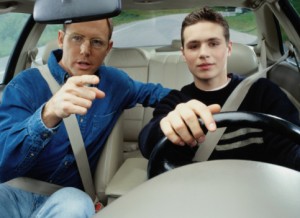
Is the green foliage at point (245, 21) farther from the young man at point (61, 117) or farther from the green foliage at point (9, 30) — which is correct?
the green foliage at point (9, 30)

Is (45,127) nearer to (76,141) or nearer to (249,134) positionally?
(76,141)

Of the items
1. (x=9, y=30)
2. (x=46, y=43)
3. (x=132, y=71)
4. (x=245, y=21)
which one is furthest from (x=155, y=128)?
(x=9, y=30)

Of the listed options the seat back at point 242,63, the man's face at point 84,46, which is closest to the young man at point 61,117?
the man's face at point 84,46

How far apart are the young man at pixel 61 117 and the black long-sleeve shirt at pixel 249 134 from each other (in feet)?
0.76

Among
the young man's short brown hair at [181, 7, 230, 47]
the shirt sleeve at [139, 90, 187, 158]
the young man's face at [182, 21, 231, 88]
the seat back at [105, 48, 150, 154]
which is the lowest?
the seat back at [105, 48, 150, 154]

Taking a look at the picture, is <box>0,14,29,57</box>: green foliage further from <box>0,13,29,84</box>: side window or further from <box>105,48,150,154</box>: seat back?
<box>105,48,150,154</box>: seat back

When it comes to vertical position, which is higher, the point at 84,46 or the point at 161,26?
the point at 84,46

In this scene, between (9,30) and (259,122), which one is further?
(9,30)

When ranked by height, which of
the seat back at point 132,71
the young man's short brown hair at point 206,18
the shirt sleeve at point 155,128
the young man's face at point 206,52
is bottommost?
the seat back at point 132,71

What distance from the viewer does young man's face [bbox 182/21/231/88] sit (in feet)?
4.88

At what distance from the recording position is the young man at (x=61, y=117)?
1.17 m

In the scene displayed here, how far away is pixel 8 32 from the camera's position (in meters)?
2.83

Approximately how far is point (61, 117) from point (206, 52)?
0.65 meters

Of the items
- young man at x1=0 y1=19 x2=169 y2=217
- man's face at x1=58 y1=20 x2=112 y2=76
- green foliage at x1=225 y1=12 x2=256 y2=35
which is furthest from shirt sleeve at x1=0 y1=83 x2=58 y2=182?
green foliage at x1=225 y1=12 x2=256 y2=35
